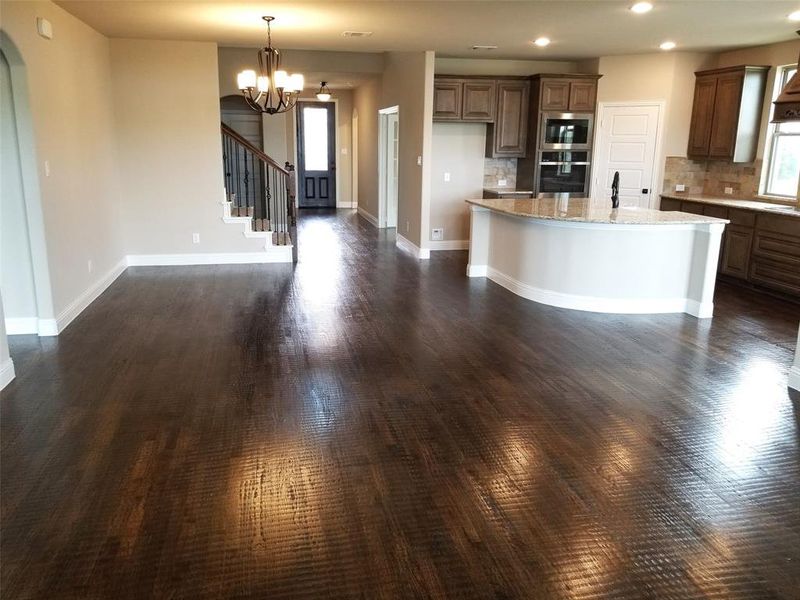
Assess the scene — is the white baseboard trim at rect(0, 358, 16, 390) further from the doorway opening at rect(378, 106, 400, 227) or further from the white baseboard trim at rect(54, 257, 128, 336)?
the doorway opening at rect(378, 106, 400, 227)

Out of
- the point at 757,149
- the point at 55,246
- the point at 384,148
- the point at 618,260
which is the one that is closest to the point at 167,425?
the point at 55,246

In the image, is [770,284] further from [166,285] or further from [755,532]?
[166,285]

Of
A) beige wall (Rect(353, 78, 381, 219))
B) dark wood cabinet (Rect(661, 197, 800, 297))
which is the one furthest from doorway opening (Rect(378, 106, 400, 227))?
dark wood cabinet (Rect(661, 197, 800, 297))

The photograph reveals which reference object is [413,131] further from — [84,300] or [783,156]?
[84,300]

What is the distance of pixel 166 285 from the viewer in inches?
264

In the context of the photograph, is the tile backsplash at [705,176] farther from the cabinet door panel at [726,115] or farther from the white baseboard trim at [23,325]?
the white baseboard trim at [23,325]

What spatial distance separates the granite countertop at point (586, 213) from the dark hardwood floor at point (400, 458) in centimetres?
89

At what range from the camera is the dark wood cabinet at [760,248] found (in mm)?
6270

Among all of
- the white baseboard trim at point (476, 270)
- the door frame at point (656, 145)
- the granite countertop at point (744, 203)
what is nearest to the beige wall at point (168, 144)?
the white baseboard trim at point (476, 270)

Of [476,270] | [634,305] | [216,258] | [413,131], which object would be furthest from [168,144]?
[634,305]

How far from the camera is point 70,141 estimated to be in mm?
5492

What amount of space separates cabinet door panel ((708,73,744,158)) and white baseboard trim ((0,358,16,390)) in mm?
7569

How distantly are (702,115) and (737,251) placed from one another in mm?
1935

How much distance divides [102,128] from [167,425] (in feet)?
14.7
